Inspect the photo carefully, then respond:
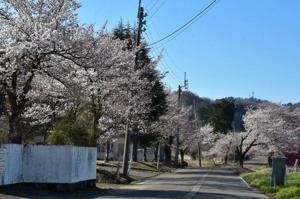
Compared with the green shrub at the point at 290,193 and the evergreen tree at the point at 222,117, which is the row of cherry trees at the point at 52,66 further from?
the evergreen tree at the point at 222,117

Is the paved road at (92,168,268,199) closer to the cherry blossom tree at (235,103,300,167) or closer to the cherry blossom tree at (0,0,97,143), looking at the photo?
the cherry blossom tree at (0,0,97,143)

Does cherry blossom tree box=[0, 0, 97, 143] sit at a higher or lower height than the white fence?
higher

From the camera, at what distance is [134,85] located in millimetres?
26578

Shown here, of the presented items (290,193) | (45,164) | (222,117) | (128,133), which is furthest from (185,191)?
(222,117)


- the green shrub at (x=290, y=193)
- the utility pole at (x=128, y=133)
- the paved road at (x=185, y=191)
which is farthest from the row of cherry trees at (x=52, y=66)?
the green shrub at (x=290, y=193)

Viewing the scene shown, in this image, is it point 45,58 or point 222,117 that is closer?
point 45,58

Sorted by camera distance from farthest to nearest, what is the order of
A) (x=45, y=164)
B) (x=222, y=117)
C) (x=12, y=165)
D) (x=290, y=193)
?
(x=222, y=117), (x=290, y=193), (x=45, y=164), (x=12, y=165)

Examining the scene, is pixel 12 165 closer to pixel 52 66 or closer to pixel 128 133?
pixel 52 66

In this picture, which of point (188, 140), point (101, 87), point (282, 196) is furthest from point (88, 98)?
point (188, 140)

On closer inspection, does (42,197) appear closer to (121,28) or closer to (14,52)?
(14,52)

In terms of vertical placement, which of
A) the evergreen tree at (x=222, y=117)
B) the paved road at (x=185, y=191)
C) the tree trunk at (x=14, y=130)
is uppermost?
the evergreen tree at (x=222, y=117)

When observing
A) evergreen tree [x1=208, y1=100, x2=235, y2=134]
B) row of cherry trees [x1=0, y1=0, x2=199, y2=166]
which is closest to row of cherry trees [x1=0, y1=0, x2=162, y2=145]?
row of cherry trees [x1=0, y1=0, x2=199, y2=166]

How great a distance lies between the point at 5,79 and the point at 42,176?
3.91m

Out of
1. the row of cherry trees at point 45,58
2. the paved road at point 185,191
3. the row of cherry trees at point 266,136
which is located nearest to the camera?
the row of cherry trees at point 45,58
